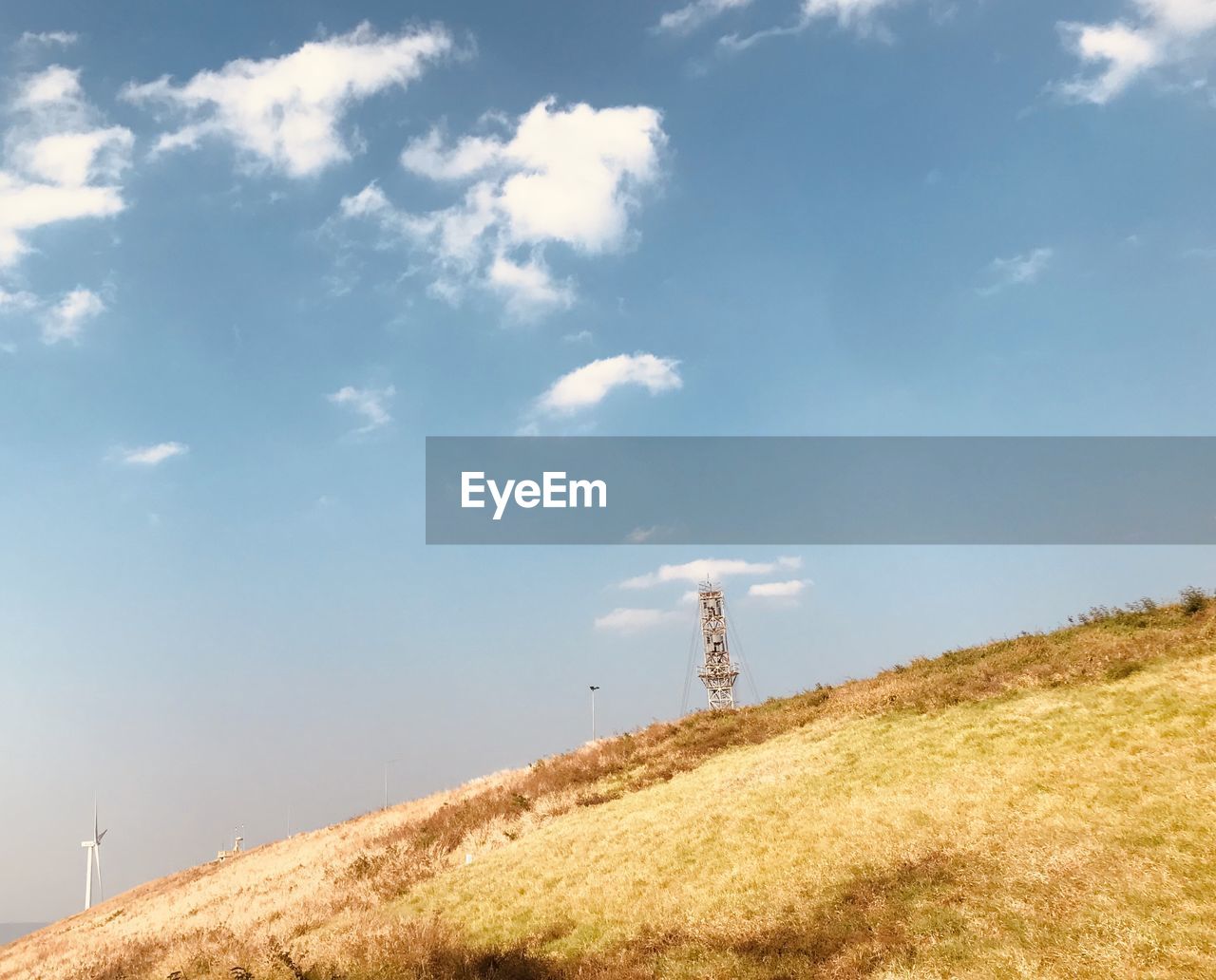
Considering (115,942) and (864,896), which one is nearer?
(864,896)

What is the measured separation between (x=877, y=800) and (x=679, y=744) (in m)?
16.0

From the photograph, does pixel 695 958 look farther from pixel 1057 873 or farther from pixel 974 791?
pixel 974 791

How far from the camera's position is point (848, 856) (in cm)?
1784

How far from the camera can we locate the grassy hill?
523 inches

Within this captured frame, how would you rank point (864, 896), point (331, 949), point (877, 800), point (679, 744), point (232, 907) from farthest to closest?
point (679, 744)
point (232, 907)
point (877, 800)
point (331, 949)
point (864, 896)

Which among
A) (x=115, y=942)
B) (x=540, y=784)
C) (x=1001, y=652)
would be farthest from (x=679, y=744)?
(x=115, y=942)

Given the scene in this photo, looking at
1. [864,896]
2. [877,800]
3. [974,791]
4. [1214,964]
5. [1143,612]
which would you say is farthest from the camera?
[1143,612]

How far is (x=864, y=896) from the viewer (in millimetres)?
15500

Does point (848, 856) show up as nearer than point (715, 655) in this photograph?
Yes

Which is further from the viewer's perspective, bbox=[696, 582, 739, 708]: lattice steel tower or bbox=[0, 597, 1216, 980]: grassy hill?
bbox=[696, 582, 739, 708]: lattice steel tower

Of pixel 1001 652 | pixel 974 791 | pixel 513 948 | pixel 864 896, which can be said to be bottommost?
pixel 513 948

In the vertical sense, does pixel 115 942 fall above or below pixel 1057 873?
below

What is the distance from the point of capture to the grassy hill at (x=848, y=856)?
43.6ft

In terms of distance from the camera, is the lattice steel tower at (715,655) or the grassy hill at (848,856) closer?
the grassy hill at (848,856)
